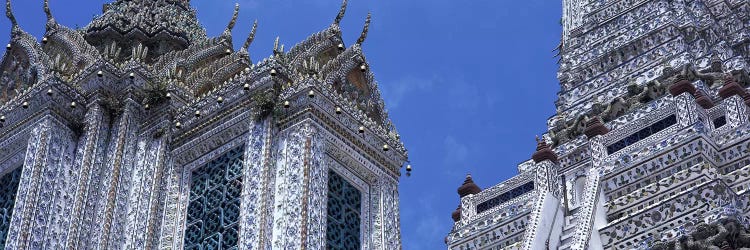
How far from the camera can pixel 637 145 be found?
75.7 ft

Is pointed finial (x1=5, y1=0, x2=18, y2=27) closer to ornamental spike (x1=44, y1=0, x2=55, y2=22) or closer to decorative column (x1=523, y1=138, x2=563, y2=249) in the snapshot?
ornamental spike (x1=44, y1=0, x2=55, y2=22)

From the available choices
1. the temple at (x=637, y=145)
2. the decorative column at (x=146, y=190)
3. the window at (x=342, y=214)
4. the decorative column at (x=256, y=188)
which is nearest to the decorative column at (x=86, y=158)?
the decorative column at (x=146, y=190)

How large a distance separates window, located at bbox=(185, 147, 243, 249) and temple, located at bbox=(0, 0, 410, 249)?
0.02 metres

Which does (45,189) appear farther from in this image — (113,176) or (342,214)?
(342,214)

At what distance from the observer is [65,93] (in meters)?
22.5

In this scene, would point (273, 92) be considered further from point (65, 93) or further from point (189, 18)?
point (189, 18)

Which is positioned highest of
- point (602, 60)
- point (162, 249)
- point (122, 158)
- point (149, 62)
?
point (602, 60)

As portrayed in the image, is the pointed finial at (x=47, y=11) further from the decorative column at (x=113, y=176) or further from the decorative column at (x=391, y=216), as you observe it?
the decorative column at (x=391, y=216)

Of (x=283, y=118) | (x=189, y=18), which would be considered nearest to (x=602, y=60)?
(x=189, y=18)

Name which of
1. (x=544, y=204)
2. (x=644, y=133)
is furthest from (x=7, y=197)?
(x=644, y=133)

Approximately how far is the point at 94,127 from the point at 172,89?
1285 millimetres

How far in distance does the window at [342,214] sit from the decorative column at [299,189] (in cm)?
33

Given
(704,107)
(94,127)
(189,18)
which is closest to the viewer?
(94,127)

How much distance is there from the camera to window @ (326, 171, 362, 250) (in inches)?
809
